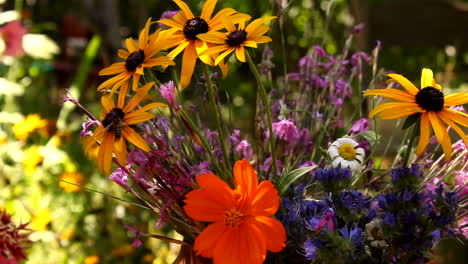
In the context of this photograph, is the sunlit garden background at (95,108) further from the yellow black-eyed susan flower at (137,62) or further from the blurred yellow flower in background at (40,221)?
the yellow black-eyed susan flower at (137,62)

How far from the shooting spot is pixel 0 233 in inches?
31.8

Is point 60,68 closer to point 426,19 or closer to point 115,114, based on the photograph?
point 426,19

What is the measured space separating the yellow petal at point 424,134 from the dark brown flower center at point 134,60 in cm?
30

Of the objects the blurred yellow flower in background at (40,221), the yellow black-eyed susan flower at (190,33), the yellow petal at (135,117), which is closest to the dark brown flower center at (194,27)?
the yellow black-eyed susan flower at (190,33)

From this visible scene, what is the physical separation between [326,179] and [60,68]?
12.4 feet

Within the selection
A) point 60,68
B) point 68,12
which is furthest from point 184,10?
point 68,12

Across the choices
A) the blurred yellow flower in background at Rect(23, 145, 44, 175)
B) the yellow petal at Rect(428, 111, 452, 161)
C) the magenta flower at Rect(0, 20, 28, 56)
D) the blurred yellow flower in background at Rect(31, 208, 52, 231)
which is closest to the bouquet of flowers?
the yellow petal at Rect(428, 111, 452, 161)

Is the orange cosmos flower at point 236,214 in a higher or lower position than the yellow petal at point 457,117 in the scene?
lower

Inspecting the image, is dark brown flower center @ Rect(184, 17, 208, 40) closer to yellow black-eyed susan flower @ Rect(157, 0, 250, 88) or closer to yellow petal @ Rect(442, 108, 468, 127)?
yellow black-eyed susan flower @ Rect(157, 0, 250, 88)

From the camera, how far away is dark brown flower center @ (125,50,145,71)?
1.87ft

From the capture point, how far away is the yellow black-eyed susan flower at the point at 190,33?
0.56 meters

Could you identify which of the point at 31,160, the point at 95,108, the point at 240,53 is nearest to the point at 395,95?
the point at 240,53

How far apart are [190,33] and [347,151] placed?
8.5 inches

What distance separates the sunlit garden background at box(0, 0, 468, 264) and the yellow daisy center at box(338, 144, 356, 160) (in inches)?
8.2
